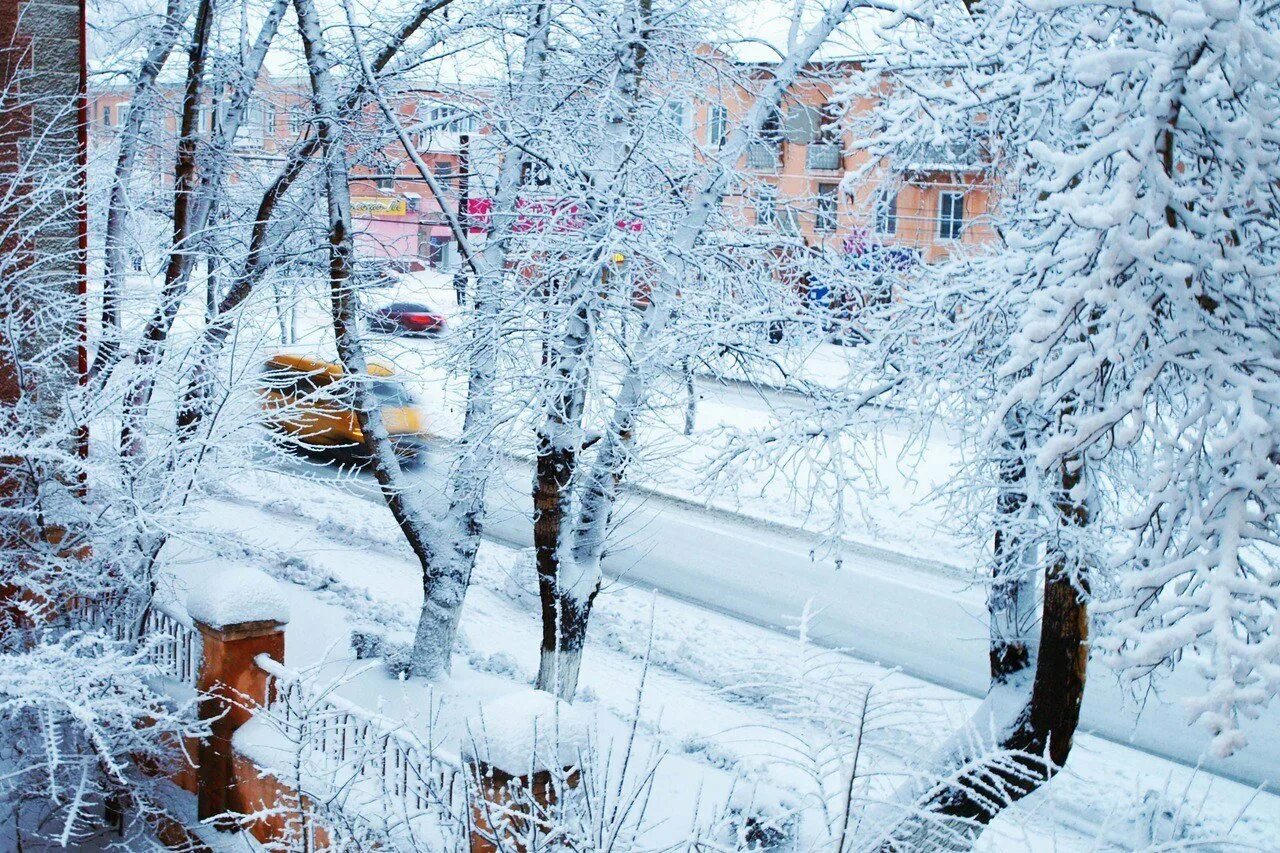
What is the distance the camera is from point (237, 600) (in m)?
6.94

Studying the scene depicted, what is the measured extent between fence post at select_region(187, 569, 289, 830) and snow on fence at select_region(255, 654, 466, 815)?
0.15 meters

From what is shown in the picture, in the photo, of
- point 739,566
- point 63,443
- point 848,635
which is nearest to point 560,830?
point 63,443

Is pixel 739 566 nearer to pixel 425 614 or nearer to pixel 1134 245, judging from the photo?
pixel 425 614

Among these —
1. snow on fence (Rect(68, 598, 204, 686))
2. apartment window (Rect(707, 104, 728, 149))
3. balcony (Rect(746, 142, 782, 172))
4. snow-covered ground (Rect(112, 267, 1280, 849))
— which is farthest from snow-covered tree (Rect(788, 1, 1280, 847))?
snow on fence (Rect(68, 598, 204, 686))

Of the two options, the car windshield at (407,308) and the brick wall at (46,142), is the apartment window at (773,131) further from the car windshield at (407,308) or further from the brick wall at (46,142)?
the brick wall at (46,142)

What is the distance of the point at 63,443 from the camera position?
761 cm

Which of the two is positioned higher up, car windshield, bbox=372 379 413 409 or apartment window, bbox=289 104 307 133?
apartment window, bbox=289 104 307 133

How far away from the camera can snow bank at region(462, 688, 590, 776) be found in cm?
471

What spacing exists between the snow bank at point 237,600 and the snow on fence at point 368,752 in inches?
11.5

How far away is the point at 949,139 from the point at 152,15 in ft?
26.7

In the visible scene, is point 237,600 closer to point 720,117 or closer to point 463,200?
point 463,200

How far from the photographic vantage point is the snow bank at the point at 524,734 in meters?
4.71

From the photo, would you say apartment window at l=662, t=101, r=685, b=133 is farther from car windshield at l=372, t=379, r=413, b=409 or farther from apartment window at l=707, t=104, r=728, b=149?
car windshield at l=372, t=379, r=413, b=409

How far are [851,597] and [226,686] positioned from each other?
886 cm
